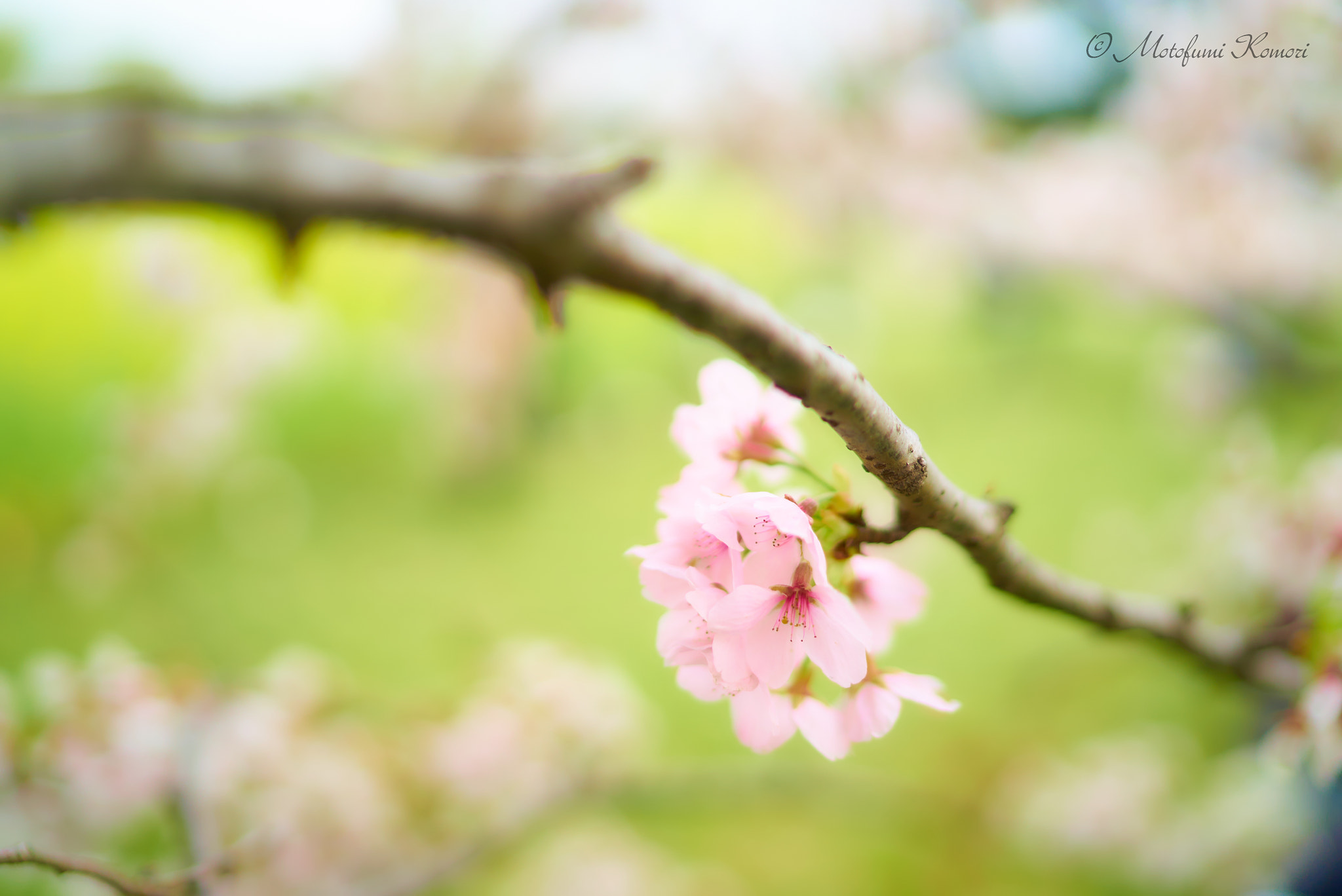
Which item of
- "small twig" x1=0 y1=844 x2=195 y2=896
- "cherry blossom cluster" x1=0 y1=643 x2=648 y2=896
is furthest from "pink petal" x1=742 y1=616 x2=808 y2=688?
"cherry blossom cluster" x1=0 y1=643 x2=648 y2=896

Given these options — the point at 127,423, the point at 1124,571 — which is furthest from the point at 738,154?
the point at 127,423

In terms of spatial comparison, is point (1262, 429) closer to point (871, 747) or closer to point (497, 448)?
point (871, 747)

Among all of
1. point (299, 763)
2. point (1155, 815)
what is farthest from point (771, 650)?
point (1155, 815)

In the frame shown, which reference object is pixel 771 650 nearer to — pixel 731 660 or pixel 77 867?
pixel 731 660

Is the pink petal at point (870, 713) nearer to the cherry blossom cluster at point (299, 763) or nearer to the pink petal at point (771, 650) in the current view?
the pink petal at point (771, 650)

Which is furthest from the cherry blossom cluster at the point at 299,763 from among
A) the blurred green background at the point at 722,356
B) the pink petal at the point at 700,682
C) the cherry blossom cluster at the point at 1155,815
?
the cherry blossom cluster at the point at 1155,815

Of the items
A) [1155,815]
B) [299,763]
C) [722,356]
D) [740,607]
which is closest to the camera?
[740,607]
